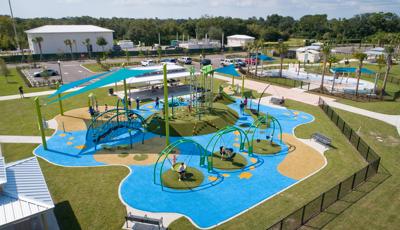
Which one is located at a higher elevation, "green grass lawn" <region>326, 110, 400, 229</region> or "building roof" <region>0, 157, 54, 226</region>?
"building roof" <region>0, 157, 54, 226</region>

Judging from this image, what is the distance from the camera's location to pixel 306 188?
19.1m

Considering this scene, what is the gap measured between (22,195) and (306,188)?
16.9 m

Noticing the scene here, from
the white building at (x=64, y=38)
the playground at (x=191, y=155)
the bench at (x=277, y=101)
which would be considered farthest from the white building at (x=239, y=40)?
the playground at (x=191, y=155)

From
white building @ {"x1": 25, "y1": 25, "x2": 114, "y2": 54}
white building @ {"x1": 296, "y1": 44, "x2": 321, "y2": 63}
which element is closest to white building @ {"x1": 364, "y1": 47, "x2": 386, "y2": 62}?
white building @ {"x1": 296, "y1": 44, "x2": 321, "y2": 63}

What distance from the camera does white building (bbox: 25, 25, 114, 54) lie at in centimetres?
7794

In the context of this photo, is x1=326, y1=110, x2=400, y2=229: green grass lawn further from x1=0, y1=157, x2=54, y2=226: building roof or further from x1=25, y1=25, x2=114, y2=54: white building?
x1=25, y1=25, x2=114, y2=54: white building

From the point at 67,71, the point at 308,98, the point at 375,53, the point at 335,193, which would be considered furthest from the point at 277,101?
the point at 375,53

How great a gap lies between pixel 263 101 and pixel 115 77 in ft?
69.7

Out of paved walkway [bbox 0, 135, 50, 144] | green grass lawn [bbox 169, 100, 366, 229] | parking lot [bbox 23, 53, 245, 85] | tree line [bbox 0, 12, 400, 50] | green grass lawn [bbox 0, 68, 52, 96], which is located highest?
tree line [bbox 0, 12, 400, 50]

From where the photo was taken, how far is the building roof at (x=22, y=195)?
39.8 feet

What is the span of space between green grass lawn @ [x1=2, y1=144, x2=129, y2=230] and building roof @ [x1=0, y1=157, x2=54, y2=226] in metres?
2.82

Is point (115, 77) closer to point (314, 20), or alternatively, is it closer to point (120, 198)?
point (120, 198)

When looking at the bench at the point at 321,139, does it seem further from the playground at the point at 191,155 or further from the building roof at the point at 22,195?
the building roof at the point at 22,195

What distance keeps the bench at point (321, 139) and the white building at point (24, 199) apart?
21.8m
